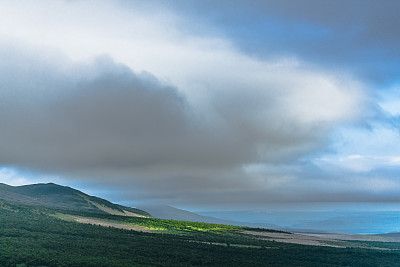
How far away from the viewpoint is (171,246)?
335 feet

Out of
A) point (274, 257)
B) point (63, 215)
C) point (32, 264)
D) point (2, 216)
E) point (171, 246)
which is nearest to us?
point (32, 264)

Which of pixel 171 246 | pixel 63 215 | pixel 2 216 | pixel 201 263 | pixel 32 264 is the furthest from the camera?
pixel 63 215

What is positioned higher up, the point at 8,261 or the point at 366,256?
the point at 366,256

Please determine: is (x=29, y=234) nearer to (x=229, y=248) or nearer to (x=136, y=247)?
(x=136, y=247)

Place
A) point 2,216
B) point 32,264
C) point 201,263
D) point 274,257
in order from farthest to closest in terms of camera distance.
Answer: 1. point 2,216
2. point 274,257
3. point 201,263
4. point 32,264

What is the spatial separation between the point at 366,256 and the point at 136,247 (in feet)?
188

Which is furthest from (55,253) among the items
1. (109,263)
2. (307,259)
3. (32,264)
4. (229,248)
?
(307,259)

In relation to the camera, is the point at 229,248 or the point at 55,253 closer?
the point at 55,253

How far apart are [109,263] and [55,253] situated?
1486 centimetres

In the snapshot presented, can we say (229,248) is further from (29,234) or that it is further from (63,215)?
(63,215)

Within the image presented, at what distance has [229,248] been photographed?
350ft

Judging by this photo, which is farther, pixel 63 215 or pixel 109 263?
pixel 63 215

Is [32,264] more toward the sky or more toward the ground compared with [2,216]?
more toward the ground

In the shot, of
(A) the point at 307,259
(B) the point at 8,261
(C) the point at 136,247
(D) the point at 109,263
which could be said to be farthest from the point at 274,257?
(B) the point at 8,261
